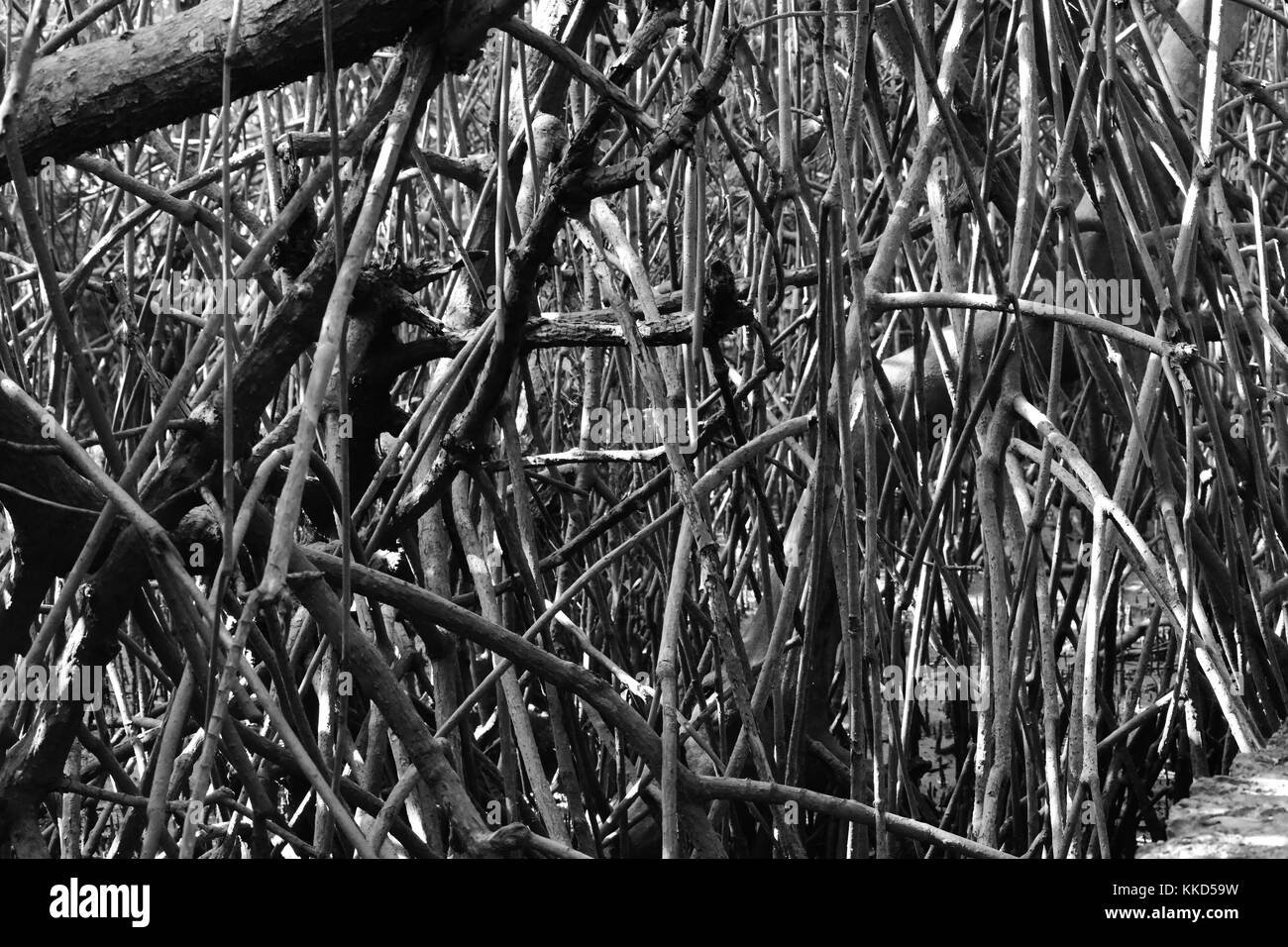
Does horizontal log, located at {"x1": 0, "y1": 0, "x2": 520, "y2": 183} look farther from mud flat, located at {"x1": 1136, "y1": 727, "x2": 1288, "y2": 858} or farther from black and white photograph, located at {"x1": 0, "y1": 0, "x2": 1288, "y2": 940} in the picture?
mud flat, located at {"x1": 1136, "y1": 727, "x2": 1288, "y2": 858}

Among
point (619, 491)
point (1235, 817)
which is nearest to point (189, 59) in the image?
point (1235, 817)

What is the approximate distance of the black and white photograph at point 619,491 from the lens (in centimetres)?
85

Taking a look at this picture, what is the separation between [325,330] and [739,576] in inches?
53.6

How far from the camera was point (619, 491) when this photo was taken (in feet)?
8.08

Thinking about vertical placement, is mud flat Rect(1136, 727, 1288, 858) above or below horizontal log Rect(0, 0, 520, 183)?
below

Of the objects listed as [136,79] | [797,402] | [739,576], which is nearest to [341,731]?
[136,79]

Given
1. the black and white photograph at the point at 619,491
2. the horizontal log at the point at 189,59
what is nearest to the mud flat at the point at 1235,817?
the black and white photograph at the point at 619,491

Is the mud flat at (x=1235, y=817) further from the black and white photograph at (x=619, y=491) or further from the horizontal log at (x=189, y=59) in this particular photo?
the horizontal log at (x=189, y=59)

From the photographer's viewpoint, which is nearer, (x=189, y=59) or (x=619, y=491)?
(x=189, y=59)

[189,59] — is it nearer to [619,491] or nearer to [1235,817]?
[1235,817]

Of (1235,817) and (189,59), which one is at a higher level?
(189,59)

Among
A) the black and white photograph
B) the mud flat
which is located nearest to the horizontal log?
the black and white photograph

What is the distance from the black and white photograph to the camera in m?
0.85
